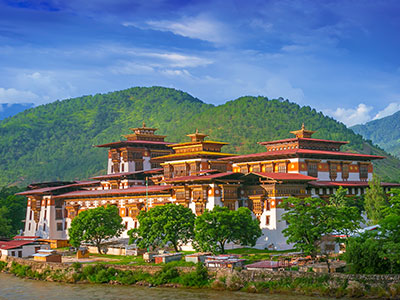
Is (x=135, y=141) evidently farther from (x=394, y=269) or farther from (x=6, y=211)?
(x=394, y=269)

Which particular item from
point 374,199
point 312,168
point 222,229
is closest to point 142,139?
point 312,168

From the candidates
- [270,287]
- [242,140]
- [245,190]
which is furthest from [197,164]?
[242,140]

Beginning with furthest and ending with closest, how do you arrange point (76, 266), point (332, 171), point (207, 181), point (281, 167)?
1. point (332, 171)
2. point (281, 167)
3. point (207, 181)
4. point (76, 266)

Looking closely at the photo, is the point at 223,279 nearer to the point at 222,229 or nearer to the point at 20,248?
the point at 222,229

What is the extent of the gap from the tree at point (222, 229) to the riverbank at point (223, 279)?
5.65 metres

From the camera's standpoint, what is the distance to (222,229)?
6025cm

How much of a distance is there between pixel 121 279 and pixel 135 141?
152 feet

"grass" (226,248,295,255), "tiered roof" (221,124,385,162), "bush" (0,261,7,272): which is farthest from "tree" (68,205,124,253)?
"tiered roof" (221,124,385,162)

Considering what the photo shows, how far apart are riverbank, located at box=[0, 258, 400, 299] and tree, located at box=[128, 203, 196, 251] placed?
718 cm

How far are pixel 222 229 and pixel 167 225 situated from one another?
263 inches

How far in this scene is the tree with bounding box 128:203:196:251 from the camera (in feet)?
211

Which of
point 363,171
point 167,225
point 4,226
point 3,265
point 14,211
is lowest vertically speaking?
point 3,265

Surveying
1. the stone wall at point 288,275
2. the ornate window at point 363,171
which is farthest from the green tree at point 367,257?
the ornate window at point 363,171

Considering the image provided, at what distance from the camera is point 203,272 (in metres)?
53.3
